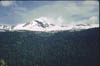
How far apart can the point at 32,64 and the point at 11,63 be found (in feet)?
77.1

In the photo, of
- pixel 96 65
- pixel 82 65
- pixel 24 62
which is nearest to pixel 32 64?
pixel 24 62

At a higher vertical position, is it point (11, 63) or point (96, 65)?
point (11, 63)

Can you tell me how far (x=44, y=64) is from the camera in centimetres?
19938

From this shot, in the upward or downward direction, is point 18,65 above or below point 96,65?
above

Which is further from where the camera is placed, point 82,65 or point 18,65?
point 82,65

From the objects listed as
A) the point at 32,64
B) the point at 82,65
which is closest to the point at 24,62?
the point at 32,64

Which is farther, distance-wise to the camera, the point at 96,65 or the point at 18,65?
the point at 96,65

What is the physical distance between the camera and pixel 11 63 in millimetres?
191250

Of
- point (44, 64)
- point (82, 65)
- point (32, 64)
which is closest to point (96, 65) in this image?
point (82, 65)

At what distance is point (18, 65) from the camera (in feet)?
608

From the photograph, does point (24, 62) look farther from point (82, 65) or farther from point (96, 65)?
point (96, 65)

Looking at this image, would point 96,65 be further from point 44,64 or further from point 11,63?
point 11,63

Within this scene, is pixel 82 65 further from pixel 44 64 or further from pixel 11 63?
pixel 11 63

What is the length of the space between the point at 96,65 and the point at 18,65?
88.3m
